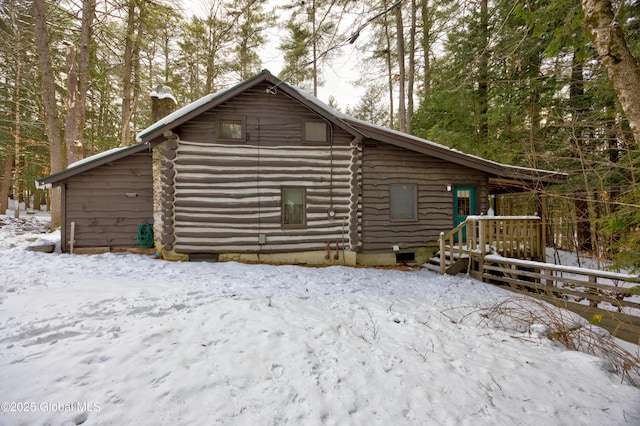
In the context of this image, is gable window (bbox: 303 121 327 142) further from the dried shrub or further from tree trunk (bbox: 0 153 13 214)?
tree trunk (bbox: 0 153 13 214)

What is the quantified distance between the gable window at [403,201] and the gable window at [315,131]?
10.4 feet

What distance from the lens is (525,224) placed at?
779 cm

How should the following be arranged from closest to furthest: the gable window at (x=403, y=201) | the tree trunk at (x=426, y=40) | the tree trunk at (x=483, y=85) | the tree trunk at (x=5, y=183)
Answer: the gable window at (x=403, y=201) → the tree trunk at (x=483, y=85) → the tree trunk at (x=426, y=40) → the tree trunk at (x=5, y=183)

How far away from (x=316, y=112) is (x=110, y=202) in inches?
313

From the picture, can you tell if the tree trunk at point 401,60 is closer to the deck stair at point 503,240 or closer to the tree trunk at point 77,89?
the deck stair at point 503,240

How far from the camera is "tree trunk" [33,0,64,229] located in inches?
423

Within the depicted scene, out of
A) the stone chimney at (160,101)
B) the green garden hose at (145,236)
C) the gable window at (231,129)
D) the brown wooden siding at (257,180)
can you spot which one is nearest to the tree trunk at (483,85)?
the brown wooden siding at (257,180)

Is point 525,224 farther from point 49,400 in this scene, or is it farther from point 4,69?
point 4,69

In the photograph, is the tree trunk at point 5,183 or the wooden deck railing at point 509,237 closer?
the wooden deck railing at point 509,237

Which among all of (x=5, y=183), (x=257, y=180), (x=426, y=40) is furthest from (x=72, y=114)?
(x=426, y=40)

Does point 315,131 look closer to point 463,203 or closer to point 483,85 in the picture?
point 463,203

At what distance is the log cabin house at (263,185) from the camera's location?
8477mm

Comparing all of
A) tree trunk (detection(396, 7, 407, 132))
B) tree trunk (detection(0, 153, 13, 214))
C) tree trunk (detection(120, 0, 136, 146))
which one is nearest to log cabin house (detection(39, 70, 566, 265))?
tree trunk (detection(396, 7, 407, 132))

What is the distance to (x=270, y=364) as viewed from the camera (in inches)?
113
